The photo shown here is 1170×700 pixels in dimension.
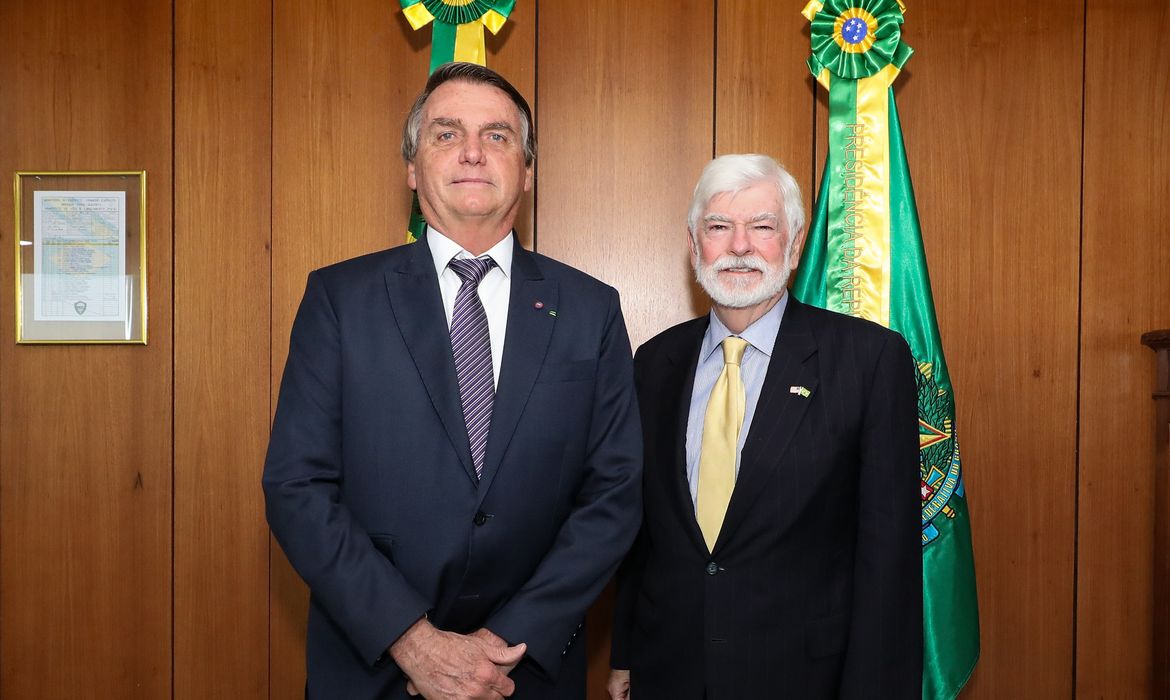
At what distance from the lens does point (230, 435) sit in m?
2.58

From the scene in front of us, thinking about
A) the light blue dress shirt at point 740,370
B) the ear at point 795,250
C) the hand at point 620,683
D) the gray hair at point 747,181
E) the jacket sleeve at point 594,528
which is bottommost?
the hand at point 620,683

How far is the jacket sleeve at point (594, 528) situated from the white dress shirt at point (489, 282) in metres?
0.20

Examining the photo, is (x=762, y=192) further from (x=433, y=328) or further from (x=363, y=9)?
(x=363, y=9)

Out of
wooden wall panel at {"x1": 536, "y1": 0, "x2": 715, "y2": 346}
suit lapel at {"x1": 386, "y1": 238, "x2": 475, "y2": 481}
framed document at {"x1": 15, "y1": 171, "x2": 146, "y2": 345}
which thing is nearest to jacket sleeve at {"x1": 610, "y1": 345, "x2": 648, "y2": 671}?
suit lapel at {"x1": 386, "y1": 238, "x2": 475, "y2": 481}

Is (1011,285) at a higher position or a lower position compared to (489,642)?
higher

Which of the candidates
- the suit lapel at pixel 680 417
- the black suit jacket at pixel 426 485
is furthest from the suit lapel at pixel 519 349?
the suit lapel at pixel 680 417

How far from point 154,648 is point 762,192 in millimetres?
2254

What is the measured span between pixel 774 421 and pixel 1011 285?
4.38 feet

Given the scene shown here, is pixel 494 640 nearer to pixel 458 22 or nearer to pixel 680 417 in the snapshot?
pixel 680 417

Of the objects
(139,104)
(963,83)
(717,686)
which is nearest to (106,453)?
(139,104)

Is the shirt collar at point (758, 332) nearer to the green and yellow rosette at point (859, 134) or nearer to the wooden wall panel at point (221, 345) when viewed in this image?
the green and yellow rosette at point (859, 134)

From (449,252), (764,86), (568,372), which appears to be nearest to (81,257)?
(449,252)

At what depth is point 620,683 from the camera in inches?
74.1

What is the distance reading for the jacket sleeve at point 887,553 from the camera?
5.30 ft
